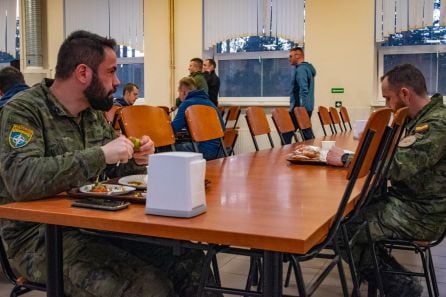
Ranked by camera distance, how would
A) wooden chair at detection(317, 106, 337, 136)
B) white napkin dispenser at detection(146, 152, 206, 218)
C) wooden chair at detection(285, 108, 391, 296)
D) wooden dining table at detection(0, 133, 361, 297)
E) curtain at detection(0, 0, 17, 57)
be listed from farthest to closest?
curtain at detection(0, 0, 17, 57) < wooden chair at detection(317, 106, 337, 136) < wooden chair at detection(285, 108, 391, 296) < white napkin dispenser at detection(146, 152, 206, 218) < wooden dining table at detection(0, 133, 361, 297)

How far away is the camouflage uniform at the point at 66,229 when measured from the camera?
4.39ft

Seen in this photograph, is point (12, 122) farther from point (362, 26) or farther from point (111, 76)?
point (362, 26)

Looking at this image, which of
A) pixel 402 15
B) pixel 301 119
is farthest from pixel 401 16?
pixel 301 119

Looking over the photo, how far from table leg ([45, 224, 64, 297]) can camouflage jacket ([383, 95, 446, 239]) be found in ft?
4.25

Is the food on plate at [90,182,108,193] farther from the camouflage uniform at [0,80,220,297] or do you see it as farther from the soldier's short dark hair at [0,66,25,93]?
the soldier's short dark hair at [0,66,25,93]

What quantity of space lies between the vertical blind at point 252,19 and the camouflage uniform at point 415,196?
5.06m

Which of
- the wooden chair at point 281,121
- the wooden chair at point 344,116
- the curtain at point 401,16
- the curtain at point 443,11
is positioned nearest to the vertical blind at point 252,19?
the curtain at point 401,16

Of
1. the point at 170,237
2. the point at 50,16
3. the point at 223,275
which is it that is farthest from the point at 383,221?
the point at 50,16

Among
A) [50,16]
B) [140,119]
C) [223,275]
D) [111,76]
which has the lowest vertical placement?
[223,275]

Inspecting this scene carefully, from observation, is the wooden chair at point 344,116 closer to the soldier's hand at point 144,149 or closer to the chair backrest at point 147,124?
the chair backrest at point 147,124

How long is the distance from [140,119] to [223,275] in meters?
1.12

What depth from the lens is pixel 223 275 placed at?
9.48ft

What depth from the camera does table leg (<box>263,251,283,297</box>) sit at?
1.05 m

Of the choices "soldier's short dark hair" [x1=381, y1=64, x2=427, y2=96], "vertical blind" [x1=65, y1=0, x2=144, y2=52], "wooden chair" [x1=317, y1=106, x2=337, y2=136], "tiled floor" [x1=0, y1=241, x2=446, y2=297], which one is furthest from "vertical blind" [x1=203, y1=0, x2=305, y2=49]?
"soldier's short dark hair" [x1=381, y1=64, x2=427, y2=96]
